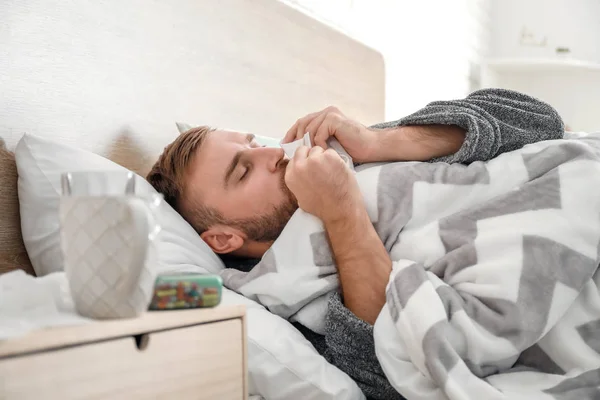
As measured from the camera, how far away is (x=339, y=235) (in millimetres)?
1011

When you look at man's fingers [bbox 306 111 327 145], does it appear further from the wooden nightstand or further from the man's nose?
the wooden nightstand

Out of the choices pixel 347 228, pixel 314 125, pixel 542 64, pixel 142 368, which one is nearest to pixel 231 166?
pixel 314 125

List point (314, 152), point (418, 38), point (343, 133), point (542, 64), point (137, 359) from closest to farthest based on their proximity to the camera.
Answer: point (137, 359)
point (314, 152)
point (343, 133)
point (418, 38)
point (542, 64)

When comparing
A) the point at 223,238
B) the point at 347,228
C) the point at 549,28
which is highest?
the point at 549,28

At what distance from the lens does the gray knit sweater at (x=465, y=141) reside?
956mm

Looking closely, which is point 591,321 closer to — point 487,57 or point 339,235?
point 339,235

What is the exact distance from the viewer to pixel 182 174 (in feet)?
3.95

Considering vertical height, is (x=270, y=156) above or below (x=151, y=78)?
below

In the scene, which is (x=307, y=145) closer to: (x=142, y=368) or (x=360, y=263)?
(x=360, y=263)

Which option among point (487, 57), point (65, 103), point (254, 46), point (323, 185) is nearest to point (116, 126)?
point (65, 103)

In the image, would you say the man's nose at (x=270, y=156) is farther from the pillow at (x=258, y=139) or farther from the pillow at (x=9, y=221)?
the pillow at (x=9, y=221)

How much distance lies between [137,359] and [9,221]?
484mm

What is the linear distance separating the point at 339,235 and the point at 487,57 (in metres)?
2.77

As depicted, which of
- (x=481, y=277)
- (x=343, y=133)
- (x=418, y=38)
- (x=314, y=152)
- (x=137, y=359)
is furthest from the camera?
(x=418, y=38)
